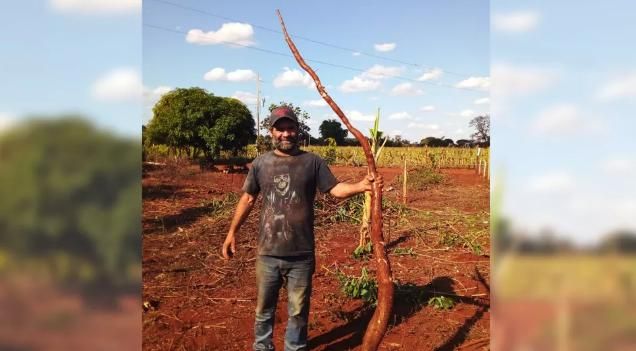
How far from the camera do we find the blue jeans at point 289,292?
9.12 feet

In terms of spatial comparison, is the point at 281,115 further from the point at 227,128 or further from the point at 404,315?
the point at 227,128

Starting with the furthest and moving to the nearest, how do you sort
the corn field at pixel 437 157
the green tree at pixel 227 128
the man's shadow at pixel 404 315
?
the corn field at pixel 437 157 < the green tree at pixel 227 128 < the man's shadow at pixel 404 315

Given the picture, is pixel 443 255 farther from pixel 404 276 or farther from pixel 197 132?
pixel 197 132

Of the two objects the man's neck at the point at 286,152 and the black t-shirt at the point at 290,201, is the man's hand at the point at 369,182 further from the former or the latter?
the man's neck at the point at 286,152

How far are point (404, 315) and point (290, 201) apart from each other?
6.46 feet

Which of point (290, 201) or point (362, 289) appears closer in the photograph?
point (290, 201)

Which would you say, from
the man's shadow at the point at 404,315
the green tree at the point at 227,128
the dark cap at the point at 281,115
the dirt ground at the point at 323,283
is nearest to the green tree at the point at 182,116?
the green tree at the point at 227,128

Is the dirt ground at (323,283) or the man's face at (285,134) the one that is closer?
the man's face at (285,134)

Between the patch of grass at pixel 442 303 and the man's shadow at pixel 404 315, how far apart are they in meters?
0.10

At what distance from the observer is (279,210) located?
2758 millimetres
